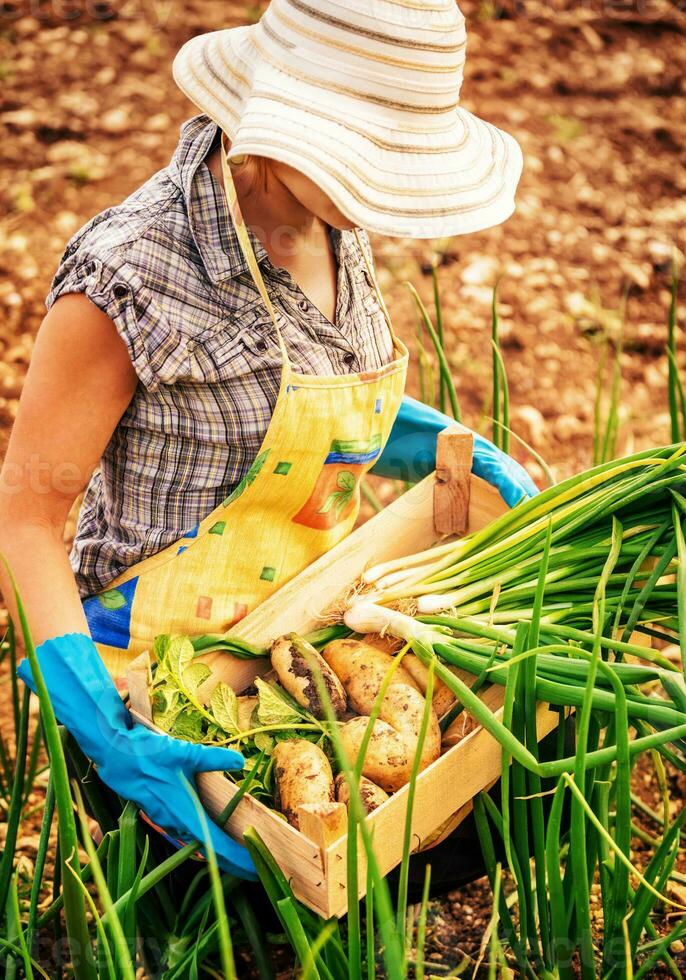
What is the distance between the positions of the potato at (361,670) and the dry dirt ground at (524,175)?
1569 mm

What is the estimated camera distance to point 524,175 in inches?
144

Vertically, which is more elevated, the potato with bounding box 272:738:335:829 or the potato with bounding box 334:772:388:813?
the potato with bounding box 272:738:335:829

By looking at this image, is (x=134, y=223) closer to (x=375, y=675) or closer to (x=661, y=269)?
(x=375, y=675)

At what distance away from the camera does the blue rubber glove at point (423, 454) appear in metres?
1.60

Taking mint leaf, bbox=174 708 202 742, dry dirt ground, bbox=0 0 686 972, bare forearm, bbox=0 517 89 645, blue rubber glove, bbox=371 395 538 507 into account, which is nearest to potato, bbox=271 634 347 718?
mint leaf, bbox=174 708 202 742

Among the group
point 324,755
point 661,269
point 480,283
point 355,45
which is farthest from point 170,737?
point 661,269

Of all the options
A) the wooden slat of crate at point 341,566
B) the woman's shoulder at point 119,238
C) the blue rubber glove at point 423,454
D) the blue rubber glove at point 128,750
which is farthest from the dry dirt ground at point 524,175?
the blue rubber glove at point 128,750

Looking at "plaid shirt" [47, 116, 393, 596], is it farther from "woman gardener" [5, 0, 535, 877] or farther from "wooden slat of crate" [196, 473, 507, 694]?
"wooden slat of crate" [196, 473, 507, 694]

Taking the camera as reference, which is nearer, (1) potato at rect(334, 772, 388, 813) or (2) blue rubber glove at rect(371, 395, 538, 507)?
(1) potato at rect(334, 772, 388, 813)

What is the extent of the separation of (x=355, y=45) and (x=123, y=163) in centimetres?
261

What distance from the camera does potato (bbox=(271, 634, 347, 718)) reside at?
1214 mm

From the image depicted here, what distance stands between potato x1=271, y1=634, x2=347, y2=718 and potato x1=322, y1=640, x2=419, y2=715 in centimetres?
2

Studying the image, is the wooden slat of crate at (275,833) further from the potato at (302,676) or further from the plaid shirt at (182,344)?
the plaid shirt at (182,344)

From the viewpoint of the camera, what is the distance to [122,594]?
1453mm
